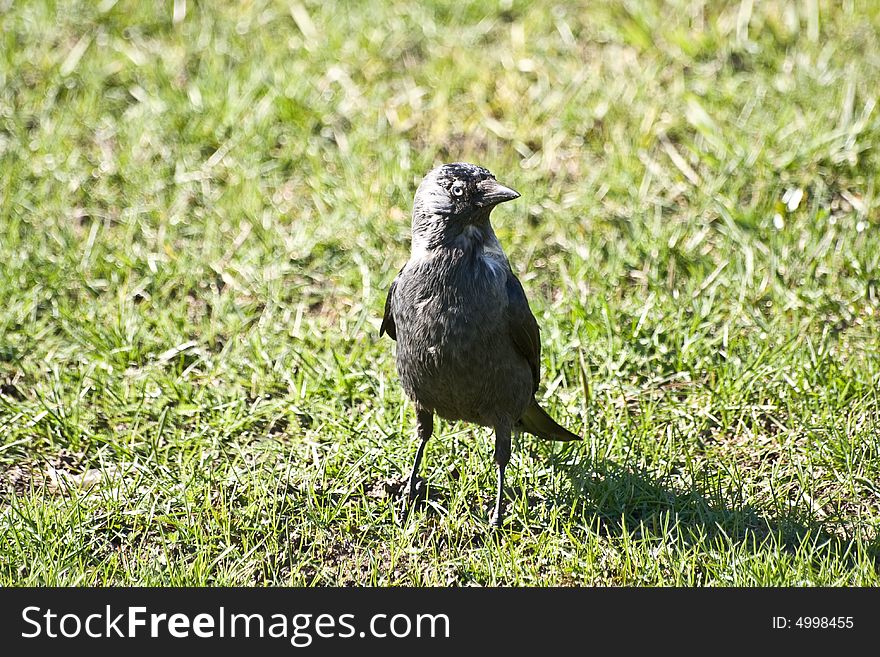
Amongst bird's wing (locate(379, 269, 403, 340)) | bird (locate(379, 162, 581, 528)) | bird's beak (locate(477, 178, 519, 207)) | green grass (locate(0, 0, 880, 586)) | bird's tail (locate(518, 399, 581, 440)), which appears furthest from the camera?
bird's tail (locate(518, 399, 581, 440))

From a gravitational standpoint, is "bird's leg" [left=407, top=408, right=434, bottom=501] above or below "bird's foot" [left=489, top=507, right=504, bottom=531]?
above

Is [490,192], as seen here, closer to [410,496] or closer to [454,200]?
[454,200]

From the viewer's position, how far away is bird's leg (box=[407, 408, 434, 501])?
14.8ft

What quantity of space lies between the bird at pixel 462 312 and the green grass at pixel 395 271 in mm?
525

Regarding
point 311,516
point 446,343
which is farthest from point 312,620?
point 446,343

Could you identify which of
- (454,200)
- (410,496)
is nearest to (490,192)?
(454,200)

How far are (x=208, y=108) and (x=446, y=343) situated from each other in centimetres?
360

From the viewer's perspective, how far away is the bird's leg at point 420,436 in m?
4.51

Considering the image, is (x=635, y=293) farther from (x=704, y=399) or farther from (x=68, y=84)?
(x=68, y=84)

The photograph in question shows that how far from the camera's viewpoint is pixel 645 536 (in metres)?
4.25

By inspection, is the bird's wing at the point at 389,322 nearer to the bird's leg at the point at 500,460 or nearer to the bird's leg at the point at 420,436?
the bird's leg at the point at 420,436

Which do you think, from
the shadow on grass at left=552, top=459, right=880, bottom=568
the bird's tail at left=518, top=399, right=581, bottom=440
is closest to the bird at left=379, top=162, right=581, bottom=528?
the bird's tail at left=518, top=399, right=581, bottom=440

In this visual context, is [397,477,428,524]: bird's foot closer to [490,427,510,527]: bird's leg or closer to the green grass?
the green grass

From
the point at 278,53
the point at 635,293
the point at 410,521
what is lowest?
the point at 410,521
